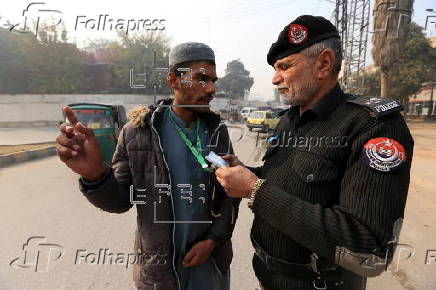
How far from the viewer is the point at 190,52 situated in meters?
1.56

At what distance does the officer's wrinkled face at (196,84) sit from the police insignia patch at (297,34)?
53cm

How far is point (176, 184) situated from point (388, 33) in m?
9.52

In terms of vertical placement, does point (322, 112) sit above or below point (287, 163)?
above

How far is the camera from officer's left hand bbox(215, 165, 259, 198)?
1.12 meters

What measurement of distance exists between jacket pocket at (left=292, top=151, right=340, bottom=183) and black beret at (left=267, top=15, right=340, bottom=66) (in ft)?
1.62

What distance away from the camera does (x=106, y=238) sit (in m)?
3.42

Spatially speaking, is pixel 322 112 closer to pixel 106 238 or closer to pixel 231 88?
pixel 106 238

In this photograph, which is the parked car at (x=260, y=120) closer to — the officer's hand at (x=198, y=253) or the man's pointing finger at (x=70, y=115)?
the officer's hand at (x=198, y=253)

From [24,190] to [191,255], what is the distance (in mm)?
5541

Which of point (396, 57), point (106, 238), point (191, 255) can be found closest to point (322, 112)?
point (191, 255)

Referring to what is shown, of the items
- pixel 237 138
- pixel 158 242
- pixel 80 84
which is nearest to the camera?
pixel 158 242

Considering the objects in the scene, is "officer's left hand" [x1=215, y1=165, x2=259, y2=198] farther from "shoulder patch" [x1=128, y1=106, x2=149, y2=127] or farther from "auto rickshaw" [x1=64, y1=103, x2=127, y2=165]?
"auto rickshaw" [x1=64, y1=103, x2=127, y2=165]

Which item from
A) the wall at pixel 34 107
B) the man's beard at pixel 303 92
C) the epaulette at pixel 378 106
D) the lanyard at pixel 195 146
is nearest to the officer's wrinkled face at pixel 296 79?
the man's beard at pixel 303 92

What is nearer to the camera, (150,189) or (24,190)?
(150,189)
